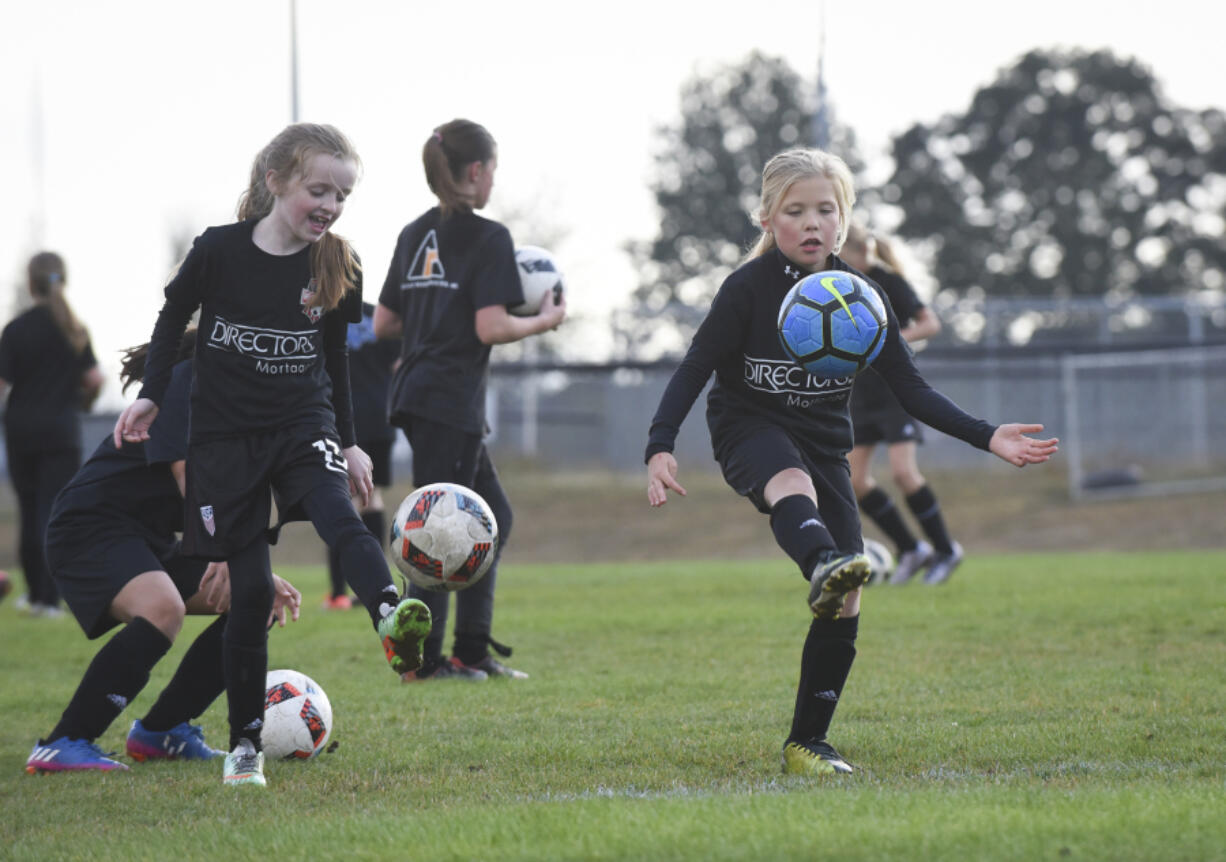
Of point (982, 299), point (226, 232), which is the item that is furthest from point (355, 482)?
point (982, 299)

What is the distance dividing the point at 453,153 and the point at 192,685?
2732 millimetres

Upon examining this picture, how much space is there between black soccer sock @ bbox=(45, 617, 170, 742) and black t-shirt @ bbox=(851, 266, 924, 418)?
474cm

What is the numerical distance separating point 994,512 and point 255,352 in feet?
57.0

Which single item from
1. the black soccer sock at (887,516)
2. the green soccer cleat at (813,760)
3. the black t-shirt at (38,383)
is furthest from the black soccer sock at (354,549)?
the black t-shirt at (38,383)

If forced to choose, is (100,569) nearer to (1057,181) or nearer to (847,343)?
(847,343)

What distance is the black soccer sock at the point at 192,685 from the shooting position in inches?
200

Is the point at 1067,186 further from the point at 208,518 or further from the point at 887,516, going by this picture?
the point at 208,518

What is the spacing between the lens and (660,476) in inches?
173

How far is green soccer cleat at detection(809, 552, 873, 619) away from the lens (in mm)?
4039

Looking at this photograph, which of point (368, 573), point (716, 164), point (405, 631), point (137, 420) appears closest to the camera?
point (405, 631)

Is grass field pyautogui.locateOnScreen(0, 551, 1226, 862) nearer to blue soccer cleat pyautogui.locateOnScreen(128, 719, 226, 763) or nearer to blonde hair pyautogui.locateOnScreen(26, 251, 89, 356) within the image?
blue soccer cleat pyautogui.locateOnScreen(128, 719, 226, 763)

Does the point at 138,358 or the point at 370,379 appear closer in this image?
the point at 138,358

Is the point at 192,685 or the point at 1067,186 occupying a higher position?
the point at 1067,186

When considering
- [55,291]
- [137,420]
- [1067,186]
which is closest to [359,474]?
[137,420]
